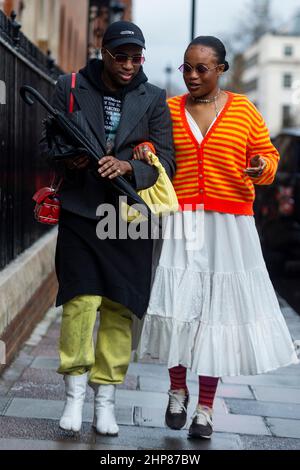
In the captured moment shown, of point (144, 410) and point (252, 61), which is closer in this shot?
point (144, 410)

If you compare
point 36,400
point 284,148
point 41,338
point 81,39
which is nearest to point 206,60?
point 36,400

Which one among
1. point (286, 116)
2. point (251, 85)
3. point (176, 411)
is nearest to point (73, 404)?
point (176, 411)

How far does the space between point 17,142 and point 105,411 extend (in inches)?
130

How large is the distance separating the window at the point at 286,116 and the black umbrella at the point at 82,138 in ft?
326

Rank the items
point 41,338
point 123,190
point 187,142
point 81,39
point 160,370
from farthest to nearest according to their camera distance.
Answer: point 81,39 < point 41,338 < point 160,370 < point 187,142 < point 123,190

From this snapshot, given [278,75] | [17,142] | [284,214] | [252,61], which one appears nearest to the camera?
[17,142]

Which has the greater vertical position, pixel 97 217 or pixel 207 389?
pixel 97 217

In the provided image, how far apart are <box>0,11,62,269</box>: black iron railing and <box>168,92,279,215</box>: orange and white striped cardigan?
202cm

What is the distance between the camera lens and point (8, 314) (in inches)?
257

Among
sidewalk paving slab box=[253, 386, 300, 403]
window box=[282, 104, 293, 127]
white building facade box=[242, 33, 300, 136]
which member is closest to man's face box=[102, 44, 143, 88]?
sidewalk paving slab box=[253, 386, 300, 403]

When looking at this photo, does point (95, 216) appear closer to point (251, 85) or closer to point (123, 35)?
point (123, 35)

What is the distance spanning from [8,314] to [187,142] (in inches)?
78.0

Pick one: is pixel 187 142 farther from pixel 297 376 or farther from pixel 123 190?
pixel 297 376

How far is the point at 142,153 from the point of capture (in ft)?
16.1
